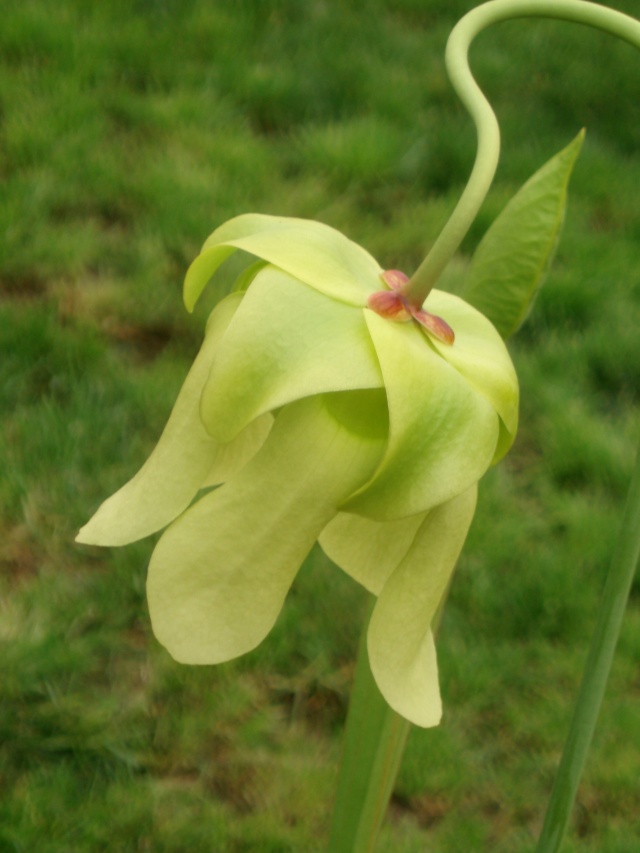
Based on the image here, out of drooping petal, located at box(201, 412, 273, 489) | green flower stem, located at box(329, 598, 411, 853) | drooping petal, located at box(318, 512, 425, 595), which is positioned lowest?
green flower stem, located at box(329, 598, 411, 853)

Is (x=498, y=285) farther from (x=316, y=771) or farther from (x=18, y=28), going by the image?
(x=18, y=28)

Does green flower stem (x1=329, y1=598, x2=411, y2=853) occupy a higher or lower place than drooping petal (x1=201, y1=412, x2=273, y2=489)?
lower

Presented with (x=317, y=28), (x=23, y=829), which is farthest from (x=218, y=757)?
(x=317, y=28)

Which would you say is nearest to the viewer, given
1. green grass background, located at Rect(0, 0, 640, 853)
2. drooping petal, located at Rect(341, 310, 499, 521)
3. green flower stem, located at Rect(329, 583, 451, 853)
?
drooping petal, located at Rect(341, 310, 499, 521)

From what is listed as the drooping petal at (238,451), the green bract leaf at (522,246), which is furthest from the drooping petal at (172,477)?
the green bract leaf at (522,246)

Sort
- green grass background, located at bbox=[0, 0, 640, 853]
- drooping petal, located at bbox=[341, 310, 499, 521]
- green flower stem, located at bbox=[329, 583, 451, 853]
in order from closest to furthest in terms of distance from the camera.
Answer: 1. drooping petal, located at bbox=[341, 310, 499, 521]
2. green flower stem, located at bbox=[329, 583, 451, 853]
3. green grass background, located at bbox=[0, 0, 640, 853]

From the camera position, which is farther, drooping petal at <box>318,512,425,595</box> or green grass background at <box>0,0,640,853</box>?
green grass background at <box>0,0,640,853</box>

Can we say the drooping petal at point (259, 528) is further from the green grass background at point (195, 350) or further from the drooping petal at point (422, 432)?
the green grass background at point (195, 350)

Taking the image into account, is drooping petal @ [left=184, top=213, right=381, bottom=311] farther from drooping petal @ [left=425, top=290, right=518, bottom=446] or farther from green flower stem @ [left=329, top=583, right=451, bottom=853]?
green flower stem @ [left=329, top=583, right=451, bottom=853]

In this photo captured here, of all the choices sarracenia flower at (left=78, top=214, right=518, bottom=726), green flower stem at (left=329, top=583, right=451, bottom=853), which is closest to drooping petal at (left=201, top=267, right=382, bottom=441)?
Result: sarracenia flower at (left=78, top=214, right=518, bottom=726)
